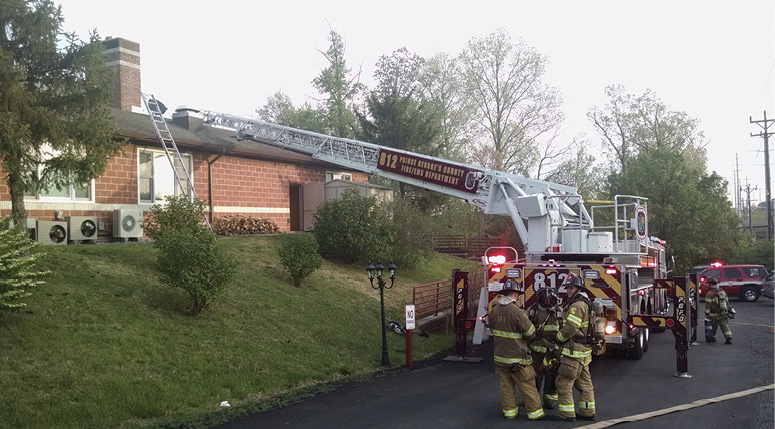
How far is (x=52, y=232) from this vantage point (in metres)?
16.2

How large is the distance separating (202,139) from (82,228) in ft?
→ 20.1

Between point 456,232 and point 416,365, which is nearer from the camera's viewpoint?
point 416,365

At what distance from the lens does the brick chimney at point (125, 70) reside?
23.7 meters

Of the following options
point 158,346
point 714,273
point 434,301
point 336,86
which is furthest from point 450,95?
point 158,346

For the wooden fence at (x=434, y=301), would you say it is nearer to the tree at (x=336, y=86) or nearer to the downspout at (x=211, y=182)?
the downspout at (x=211, y=182)

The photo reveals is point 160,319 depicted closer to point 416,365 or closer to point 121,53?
point 416,365

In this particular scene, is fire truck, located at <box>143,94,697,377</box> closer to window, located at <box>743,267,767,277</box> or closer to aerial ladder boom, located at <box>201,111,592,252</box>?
aerial ladder boom, located at <box>201,111,592,252</box>

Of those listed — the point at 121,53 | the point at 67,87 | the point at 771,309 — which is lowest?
the point at 771,309

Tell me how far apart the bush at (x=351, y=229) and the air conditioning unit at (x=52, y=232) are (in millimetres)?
7047

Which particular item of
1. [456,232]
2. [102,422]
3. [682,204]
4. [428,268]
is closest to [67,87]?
[102,422]

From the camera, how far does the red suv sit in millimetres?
26047

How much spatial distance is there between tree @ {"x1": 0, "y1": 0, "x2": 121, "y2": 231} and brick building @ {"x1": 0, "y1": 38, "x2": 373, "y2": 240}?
14.0ft

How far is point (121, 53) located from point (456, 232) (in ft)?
56.6

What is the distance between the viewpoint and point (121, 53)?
23.7m
